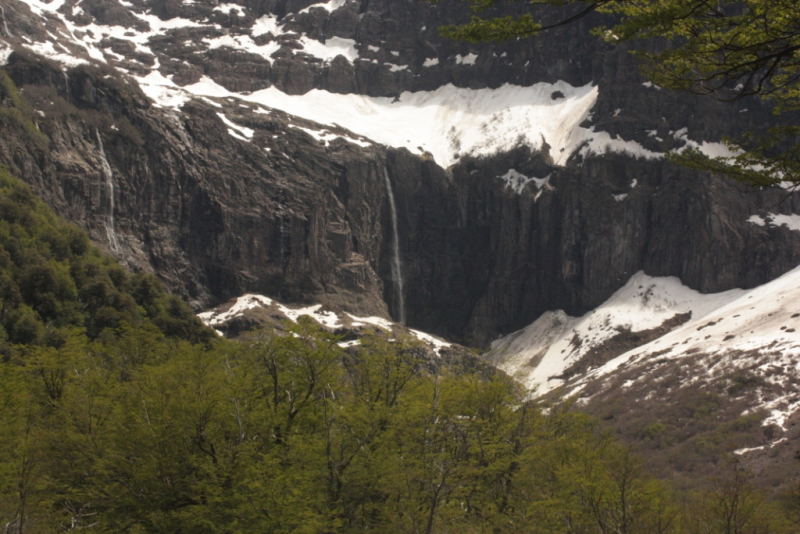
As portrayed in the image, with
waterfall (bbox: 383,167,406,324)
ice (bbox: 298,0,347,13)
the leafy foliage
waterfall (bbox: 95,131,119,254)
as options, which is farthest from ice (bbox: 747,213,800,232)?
ice (bbox: 298,0,347,13)

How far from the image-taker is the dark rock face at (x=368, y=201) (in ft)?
401

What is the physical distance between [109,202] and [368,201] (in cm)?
4704

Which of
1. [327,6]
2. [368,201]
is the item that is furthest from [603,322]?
[327,6]

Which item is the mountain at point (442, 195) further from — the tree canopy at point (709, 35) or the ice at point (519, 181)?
the tree canopy at point (709, 35)

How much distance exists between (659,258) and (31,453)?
5103 inches

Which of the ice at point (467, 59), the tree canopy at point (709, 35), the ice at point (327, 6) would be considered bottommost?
the tree canopy at point (709, 35)

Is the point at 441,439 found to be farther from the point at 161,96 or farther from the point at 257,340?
the point at 161,96

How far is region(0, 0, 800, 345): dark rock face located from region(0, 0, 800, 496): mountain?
38 centimetres

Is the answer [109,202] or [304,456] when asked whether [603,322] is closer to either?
[109,202]

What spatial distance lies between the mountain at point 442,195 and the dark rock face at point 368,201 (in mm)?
383

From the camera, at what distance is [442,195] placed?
15625 centimetres

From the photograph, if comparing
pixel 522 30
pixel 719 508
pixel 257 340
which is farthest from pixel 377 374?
pixel 522 30

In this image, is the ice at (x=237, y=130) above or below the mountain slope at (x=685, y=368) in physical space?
above

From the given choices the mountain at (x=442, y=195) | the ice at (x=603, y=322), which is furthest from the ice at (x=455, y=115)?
the ice at (x=603, y=322)
